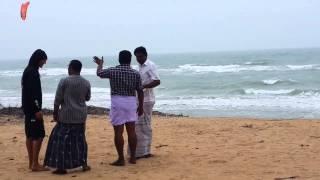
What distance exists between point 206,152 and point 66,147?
2370mm

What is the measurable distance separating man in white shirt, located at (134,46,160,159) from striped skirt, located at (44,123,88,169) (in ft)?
3.31

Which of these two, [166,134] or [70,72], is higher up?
[70,72]

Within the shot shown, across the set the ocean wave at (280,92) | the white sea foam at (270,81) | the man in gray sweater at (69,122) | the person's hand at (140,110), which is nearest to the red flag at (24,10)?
the man in gray sweater at (69,122)

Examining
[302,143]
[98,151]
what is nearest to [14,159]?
[98,151]

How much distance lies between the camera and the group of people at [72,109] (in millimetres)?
6461

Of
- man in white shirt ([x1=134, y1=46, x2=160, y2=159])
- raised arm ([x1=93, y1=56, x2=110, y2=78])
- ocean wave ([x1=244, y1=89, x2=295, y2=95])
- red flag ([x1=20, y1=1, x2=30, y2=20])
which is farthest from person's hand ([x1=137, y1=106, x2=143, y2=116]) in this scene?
A: ocean wave ([x1=244, y1=89, x2=295, y2=95])

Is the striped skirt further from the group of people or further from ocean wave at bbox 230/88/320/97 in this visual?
ocean wave at bbox 230/88/320/97

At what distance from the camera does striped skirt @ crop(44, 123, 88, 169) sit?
21.2 ft

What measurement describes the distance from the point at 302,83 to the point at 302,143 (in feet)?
85.8

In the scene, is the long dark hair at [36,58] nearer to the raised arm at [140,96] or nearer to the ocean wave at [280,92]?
the raised arm at [140,96]

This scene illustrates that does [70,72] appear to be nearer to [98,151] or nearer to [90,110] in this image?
[98,151]

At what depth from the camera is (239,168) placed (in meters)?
6.82

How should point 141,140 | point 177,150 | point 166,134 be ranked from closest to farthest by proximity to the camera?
point 141,140
point 177,150
point 166,134

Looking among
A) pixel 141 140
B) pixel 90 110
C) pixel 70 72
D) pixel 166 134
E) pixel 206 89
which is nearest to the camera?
pixel 70 72
